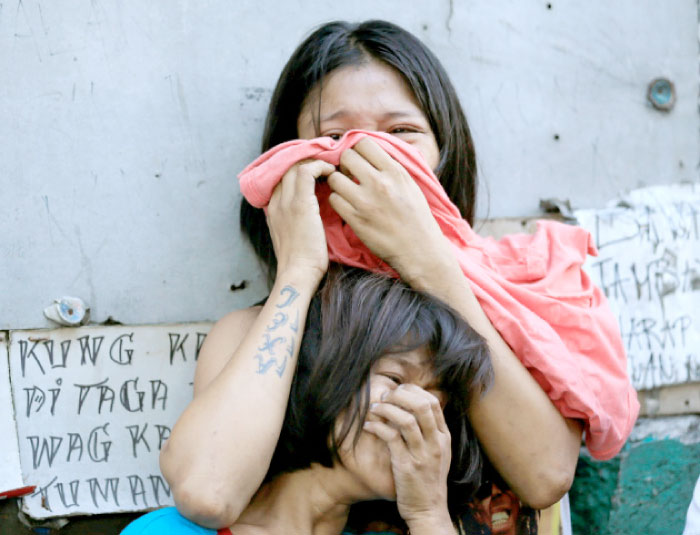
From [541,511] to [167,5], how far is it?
5.04 feet

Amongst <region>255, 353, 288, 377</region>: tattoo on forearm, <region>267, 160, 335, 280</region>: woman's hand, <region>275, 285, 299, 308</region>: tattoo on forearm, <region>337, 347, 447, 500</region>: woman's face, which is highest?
<region>267, 160, 335, 280</region>: woman's hand

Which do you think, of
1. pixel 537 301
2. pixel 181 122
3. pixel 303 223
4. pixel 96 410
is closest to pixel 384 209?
pixel 303 223

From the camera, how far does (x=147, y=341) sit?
1.90m

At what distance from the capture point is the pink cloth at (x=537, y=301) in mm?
1553

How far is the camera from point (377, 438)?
1.38 meters

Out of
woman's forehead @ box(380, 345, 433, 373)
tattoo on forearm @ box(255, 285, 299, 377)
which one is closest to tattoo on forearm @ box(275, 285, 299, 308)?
tattoo on forearm @ box(255, 285, 299, 377)

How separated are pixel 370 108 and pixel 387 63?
141mm

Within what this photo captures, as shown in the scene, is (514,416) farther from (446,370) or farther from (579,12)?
(579,12)

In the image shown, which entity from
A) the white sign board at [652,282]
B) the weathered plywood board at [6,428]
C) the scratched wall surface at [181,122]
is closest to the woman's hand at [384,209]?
the scratched wall surface at [181,122]

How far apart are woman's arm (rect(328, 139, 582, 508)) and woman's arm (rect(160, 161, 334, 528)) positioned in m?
0.09

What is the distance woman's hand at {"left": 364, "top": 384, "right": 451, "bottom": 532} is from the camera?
135 cm

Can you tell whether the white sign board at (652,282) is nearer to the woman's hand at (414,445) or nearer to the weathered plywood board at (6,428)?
the woman's hand at (414,445)

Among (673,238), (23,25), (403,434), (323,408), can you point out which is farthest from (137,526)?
(673,238)

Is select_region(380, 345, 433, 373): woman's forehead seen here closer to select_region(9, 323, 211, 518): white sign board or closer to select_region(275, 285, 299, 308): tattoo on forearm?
select_region(275, 285, 299, 308): tattoo on forearm
